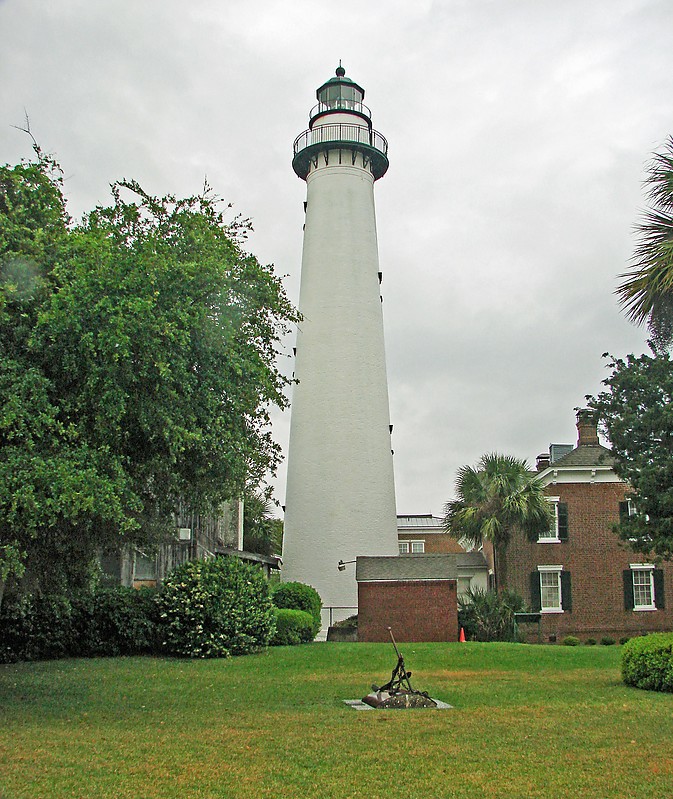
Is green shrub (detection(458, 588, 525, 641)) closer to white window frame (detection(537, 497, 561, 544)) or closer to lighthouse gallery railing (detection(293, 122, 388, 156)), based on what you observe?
white window frame (detection(537, 497, 561, 544))

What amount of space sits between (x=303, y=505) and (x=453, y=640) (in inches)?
282

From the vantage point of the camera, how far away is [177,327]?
11477mm

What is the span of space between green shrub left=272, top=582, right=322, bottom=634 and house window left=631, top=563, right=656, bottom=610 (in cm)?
1520

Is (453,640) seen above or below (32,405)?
below

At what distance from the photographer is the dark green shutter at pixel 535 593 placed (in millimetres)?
35125

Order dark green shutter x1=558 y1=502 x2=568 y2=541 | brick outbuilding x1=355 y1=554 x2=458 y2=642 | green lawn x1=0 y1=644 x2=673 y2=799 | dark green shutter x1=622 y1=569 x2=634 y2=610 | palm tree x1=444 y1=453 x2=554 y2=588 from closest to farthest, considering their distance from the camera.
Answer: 1. green lawn x1=0 y1=644 x2=673 y2=799
2. brick outbuilding x1=355 y1=554 x2=458 y2=642
3. palm tree x1=444 y1=453 x2=554 y2=588
4. dark green shutter x1=622 y1=569 x2=634 y2=610
5. dark green shutter x1=558 y1=502 x2=568 y2=541

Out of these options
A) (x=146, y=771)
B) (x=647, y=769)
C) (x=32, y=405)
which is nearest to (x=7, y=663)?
(x=32, y=405)

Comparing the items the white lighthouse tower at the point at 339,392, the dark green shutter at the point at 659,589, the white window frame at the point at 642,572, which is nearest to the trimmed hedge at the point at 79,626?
the white lighthouse tower at the point at 339,392

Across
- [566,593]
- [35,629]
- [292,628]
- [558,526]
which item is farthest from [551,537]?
[35,629]

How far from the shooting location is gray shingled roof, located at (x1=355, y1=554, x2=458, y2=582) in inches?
996

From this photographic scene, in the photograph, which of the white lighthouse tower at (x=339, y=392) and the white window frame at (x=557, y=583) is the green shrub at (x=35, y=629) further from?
the white window frame at (x=557, y=583)

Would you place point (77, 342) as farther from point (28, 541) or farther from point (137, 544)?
point (137, 544)

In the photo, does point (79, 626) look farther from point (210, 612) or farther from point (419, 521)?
point (419, 521)

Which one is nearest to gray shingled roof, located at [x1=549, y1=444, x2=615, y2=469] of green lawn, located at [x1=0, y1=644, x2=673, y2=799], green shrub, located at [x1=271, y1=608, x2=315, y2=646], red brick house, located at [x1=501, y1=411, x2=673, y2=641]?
red brick house, located at [x1=501, y1=411, x2=673, y2=641]
